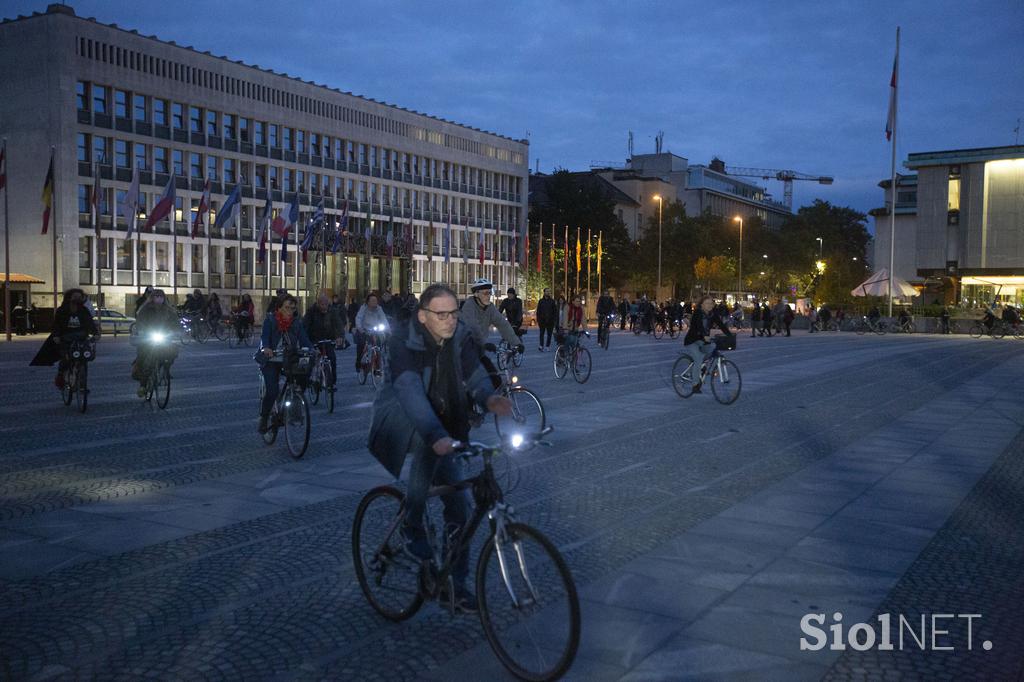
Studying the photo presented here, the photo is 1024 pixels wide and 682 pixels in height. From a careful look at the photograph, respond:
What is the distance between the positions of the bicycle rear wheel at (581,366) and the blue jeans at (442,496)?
14.6 m

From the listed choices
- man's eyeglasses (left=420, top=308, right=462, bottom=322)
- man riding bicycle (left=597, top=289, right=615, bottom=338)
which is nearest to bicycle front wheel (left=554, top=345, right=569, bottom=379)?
man riding bicycle (left=597, top=289, right=615, bottom=338)

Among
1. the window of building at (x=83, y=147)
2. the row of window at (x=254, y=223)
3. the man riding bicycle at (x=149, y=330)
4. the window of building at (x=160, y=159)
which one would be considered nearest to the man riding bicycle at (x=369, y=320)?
the man riding bicycle at (x=149, y=330)

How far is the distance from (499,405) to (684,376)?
12.7 metres

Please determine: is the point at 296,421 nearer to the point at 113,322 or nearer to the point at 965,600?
the point at 965,600

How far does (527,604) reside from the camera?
13.9 ft

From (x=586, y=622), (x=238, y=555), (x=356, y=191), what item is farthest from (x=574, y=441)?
(x=356, y=191)

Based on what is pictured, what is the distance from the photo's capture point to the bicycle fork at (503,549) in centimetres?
424

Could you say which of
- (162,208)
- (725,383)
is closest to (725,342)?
(725,383)

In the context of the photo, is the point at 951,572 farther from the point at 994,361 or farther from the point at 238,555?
the point at 994,361

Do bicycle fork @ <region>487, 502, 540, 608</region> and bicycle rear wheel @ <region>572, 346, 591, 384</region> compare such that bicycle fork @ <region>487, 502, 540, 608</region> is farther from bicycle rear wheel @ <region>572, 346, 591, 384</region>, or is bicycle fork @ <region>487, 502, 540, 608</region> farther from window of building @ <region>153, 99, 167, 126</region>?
window of building @ <region>153, 99, 167, 126</region>

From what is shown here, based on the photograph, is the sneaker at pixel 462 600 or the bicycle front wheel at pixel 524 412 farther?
the bicycle front wheel at pixel 524 412

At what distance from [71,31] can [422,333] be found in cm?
Answer: 5845

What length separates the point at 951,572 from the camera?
20.1 feet

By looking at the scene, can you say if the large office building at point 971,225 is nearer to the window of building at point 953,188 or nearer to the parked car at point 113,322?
the window of building at point 953,188
